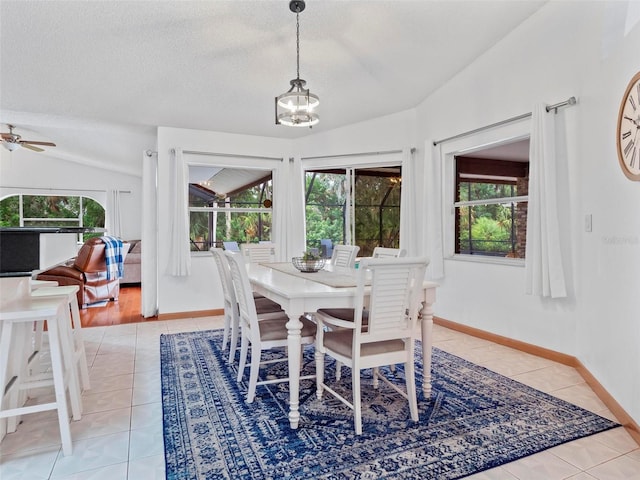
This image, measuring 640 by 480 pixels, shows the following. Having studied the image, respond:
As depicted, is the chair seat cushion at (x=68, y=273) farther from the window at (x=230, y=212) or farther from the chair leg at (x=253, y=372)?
the chair leg at (x=253, y=372)

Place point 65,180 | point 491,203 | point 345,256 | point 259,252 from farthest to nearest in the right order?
point 65,180 < point 259,252 < point 491,203 < point 345,256

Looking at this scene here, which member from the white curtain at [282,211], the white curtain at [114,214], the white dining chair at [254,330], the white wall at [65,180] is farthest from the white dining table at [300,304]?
the white wall at [65,180]

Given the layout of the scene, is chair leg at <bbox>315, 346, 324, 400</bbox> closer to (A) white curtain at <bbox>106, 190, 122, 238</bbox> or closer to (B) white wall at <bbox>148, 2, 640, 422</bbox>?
(B) white wall at <bbox>148, 2, 640, 422</bbox>

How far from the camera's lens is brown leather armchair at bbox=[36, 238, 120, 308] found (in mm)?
5270

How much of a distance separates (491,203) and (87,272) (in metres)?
5.21

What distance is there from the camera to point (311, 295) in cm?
204

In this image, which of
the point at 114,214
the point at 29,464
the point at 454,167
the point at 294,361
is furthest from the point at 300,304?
the point at 114,214

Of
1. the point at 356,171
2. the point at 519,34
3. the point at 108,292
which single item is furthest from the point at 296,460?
the point at 108,292

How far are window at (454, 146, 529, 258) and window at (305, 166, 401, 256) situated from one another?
0.96m

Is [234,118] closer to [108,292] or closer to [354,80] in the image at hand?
[354,80]

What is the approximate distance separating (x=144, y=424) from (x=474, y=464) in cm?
169

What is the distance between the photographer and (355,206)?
5168 millimetres

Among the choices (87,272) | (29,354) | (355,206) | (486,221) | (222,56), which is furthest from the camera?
Result: (87,272)

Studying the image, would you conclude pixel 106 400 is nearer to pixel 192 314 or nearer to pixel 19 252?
pixel 19 252
